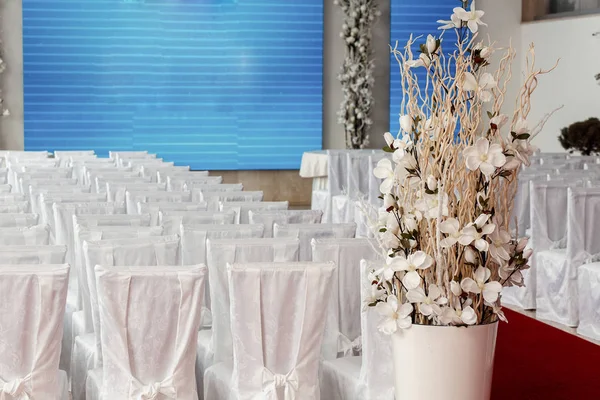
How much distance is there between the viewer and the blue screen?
1346cm

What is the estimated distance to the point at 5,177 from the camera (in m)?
8.37

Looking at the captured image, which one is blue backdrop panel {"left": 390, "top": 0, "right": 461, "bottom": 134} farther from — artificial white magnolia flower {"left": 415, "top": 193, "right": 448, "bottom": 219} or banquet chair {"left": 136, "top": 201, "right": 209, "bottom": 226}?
artificial white magnolia flower {"left": 415, "top": 193, "right": 448, "bottom": 219}

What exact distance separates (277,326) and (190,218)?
166cm

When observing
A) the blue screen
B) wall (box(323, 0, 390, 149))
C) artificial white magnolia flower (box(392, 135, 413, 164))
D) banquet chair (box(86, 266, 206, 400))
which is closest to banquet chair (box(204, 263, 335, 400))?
banquet chair (box(86, 266, 206, 400))

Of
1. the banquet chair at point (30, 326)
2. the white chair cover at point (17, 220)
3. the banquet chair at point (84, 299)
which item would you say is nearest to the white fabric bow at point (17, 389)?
the banquet chair at point (30, 326)

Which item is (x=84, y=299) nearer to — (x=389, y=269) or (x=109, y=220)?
(x=109, y=220)

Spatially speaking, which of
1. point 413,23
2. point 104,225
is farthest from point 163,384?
point 413,23

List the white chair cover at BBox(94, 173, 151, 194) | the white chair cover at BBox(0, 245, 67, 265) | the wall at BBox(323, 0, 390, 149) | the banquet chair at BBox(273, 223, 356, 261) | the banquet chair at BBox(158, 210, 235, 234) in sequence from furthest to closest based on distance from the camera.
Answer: the wall at BBox(323, 0, 390, 149) < the white chair cover at BBox(94, 173, 151, 194) < the banquet chair at BBox(158, 210, 235, 234) < the banquet chair at BBox(273, 223, 356, 261) < the white chair cover at BBox(0, 245, 67, 265)

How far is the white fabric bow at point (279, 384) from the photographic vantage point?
3.23 meters

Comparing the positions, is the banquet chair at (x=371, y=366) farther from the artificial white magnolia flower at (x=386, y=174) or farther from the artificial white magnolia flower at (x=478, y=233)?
the artificial white magnolia flower at (x=478, y=233)

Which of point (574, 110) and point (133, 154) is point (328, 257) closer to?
point (133, 154)

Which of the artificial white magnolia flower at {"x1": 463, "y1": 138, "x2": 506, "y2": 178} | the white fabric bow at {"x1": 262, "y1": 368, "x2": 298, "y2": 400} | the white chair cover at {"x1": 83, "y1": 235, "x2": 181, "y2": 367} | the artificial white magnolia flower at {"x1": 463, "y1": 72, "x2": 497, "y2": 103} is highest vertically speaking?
the artificial white magnolia flower at {"x1": 463, "y1": 72, "x2": 497, "y2": 103}

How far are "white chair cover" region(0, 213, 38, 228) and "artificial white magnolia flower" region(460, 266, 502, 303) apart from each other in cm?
269

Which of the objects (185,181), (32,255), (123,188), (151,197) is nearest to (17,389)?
(32,255)
